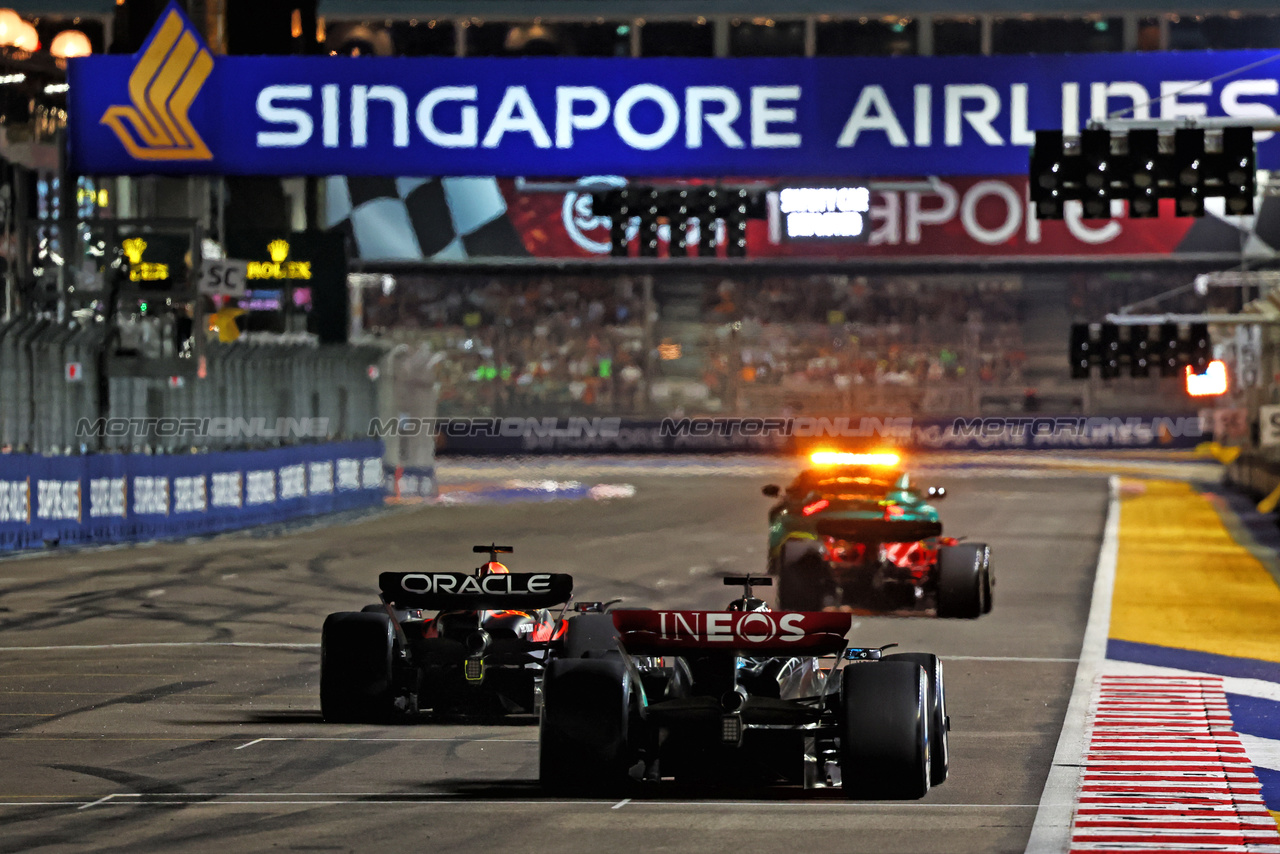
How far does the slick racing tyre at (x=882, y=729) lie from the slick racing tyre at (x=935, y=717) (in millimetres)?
396

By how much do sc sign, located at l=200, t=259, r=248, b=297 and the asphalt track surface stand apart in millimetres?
6328

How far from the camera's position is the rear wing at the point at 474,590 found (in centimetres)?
1180

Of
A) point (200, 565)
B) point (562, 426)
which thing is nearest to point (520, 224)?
point (562, 426)

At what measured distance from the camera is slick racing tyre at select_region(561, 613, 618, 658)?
11.8 meters

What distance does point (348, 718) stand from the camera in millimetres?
12055

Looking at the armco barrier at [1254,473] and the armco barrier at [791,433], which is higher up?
the armco barrier at [791,433]

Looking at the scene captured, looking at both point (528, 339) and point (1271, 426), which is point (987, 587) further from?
point (528, 339)

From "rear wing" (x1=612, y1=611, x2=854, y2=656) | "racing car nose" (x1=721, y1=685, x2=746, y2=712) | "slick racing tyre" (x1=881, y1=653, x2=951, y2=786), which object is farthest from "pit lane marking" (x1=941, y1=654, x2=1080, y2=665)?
"racing car nose" (x1=721, y1=685, x2=746, y2=712)

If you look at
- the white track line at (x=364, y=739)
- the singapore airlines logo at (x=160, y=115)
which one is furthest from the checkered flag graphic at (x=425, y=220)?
the white track line at (x=364, y=739)

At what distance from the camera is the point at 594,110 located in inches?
1093

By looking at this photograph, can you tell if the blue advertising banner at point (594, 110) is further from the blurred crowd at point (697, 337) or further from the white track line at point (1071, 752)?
the blurred crowd at point (697, 337)

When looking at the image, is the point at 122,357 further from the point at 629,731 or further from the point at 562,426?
the point at 562,426

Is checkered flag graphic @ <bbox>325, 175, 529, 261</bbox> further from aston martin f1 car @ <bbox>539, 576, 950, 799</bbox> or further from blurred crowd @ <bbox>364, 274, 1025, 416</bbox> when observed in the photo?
aston martin f1 car @ <bbox>539, 576, 950, 799</bbox>

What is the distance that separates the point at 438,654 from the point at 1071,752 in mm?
3705
